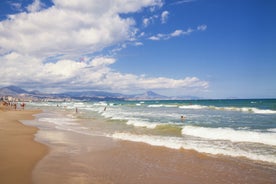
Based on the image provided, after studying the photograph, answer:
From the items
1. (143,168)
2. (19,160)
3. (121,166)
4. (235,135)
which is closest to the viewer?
(143,168)

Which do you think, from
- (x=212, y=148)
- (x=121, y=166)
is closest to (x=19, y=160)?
(x=121, y=166)

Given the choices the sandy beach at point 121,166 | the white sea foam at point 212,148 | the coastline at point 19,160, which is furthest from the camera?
the white sea foam at point 212,148

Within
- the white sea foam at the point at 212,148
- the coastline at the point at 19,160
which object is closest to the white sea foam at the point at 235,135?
the white sea foam at the point at 212,148

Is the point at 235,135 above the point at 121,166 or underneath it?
above

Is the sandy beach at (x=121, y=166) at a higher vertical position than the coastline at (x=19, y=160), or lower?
lower

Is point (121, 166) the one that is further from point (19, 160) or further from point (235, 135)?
point (235, 135)

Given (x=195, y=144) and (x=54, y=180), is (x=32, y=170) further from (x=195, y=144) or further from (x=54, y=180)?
(x=195, y=144)

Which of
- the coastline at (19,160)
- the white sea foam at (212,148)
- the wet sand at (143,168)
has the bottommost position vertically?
the wet sand at (143,168)

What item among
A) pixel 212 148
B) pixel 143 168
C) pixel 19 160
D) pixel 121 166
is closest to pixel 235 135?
pixel 212 148

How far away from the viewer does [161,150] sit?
37.7ft

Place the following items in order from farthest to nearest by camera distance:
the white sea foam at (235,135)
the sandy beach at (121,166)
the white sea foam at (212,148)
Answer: the white sea foam at (235,135), the white sea foam at (212,148), the sandy beach at (121,166)

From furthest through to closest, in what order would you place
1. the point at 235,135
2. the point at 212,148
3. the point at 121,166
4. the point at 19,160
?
the point at 235,135 → the point at 212,148 → the point at 19,160 → the point at 121,166

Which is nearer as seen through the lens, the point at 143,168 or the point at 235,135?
the point at 143,168

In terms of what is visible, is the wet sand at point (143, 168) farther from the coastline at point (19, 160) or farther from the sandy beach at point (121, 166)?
the coastline at point (19, 160)
